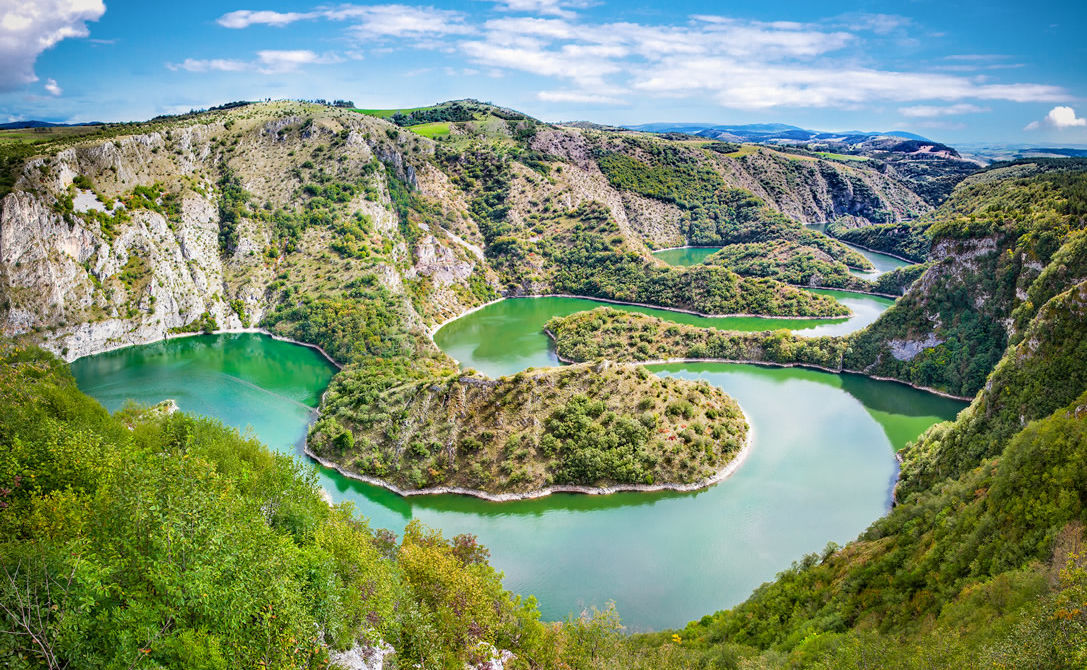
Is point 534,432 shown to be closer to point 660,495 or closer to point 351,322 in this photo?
point 660,495

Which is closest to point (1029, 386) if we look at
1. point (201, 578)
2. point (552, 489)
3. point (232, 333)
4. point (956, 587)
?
point (956, 587)

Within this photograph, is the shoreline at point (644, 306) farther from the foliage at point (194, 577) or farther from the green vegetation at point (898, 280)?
the foliage at point (194, 577)

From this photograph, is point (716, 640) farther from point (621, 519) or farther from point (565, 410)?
point (565, 410)

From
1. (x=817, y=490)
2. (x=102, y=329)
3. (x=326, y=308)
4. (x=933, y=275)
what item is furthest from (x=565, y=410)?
(x=102, y=329)

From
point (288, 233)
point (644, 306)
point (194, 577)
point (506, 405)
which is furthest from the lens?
point (644, 306)

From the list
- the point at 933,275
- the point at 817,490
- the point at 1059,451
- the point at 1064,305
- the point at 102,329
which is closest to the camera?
the point at 1059,451

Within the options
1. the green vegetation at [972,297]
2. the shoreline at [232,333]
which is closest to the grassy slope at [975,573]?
the green vegetation at [972,297]

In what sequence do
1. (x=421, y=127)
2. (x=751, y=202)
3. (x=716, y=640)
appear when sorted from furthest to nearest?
(x=751, y=202), (x=421, y=127), (x=716, y=640)
